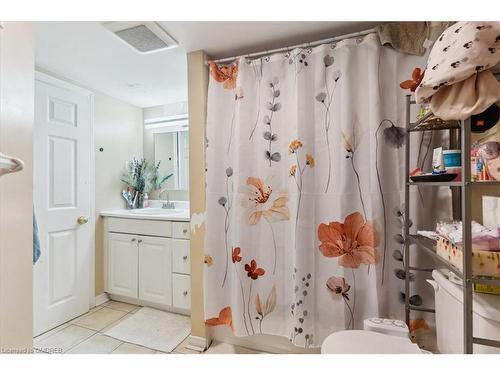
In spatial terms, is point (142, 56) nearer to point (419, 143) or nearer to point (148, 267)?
point (148, 267)

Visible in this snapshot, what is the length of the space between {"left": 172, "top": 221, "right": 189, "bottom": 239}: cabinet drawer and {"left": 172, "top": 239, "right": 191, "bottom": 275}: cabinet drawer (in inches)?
1.8

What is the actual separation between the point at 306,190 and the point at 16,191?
129cm

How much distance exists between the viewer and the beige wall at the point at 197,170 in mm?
1652

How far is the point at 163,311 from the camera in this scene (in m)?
2.11

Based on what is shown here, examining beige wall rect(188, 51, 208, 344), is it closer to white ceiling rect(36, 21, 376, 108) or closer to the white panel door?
white ceiling rect(36, 21, 376, 108)

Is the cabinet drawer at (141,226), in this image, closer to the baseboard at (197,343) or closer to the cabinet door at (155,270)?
the cabinet door at (155,270)

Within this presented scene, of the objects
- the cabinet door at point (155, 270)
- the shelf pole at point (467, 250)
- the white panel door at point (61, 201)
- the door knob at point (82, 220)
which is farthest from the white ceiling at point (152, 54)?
the cabinet door at point (155, 270)

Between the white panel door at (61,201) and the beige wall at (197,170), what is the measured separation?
1.15 m

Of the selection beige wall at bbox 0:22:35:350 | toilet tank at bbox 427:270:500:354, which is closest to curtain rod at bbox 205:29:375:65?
beige wall at bbox 0:22:35:350

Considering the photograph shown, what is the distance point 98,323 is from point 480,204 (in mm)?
2664

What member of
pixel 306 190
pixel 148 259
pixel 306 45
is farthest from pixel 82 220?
pixel 306 45

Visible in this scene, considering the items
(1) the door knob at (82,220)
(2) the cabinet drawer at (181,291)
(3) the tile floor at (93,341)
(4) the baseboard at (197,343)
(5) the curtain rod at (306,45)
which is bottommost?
(3) the tile floor at (93,341)

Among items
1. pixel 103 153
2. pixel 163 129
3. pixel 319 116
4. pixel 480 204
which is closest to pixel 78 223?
pixel 103 153

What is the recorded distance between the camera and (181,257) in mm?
1987
